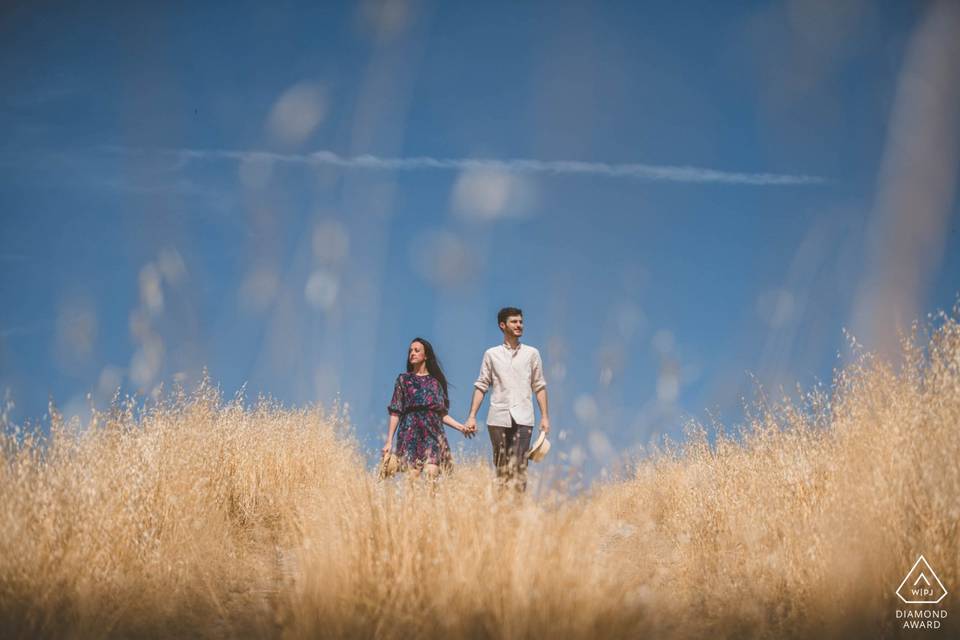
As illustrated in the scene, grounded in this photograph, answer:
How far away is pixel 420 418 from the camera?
655 centimetres

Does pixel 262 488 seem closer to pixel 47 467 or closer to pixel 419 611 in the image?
pixel 47 467

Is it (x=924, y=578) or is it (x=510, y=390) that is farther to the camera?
(x=510, y=390)

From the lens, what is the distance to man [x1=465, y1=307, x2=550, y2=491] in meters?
6.36

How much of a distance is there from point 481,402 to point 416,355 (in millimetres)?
756

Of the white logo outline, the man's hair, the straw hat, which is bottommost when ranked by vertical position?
the white logo outline

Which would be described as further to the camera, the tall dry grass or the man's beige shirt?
the man's beige shirt

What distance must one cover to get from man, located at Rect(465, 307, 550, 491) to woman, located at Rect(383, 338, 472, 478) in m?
0.30

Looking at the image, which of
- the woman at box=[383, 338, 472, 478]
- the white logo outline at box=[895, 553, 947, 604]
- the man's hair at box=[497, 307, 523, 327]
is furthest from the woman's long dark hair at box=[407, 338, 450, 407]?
the white logo outline at box=[895, 553, 947, 604]

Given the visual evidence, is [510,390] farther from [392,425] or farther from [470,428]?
[392,425]

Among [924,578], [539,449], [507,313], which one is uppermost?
[507,313]

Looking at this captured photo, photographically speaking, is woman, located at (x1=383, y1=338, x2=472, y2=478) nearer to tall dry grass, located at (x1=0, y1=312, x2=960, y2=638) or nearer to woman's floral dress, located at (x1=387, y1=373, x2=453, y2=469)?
woman's floral dress, located at (x1=387, y1=373, x2=453, y2=469)

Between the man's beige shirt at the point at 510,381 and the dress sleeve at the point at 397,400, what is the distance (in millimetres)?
704

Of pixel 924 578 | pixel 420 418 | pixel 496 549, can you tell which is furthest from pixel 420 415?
pixel 924 578

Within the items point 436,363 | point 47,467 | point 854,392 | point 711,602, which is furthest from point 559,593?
point 436,363
